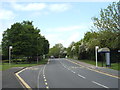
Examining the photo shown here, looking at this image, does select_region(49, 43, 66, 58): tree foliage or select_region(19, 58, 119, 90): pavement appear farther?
select_region(49, 43, 66, 58): tree foliage

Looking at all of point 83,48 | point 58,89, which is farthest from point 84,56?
point 58,89

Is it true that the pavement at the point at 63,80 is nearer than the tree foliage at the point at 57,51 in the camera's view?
Yes

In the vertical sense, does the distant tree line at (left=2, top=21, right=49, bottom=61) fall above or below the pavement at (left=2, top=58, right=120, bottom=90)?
above

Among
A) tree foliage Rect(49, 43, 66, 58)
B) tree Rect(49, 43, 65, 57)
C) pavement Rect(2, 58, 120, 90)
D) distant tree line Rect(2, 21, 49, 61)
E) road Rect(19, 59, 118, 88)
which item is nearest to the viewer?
pavement Rect(2, 58, 120, 90)

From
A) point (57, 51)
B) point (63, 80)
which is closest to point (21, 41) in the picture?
point (63, 80)

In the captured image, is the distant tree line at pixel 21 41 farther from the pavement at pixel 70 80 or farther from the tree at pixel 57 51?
the tree at pixel 57 51

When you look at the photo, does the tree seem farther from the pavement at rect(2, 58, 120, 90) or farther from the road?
the road

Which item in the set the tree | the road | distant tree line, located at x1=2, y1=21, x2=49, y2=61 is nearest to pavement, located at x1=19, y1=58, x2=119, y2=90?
the road

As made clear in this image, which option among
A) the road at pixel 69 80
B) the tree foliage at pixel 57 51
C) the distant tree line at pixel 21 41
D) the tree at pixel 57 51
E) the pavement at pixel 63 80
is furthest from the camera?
the tree at pixel 57 51

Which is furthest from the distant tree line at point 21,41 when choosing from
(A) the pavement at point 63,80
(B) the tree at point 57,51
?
(B) the tree at point 57,51

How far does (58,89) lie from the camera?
39.8 ft

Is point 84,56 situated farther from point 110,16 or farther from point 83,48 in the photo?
point 110,16

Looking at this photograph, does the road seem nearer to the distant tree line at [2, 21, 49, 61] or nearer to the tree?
the distant tree line at [2, 21, 49, 61]

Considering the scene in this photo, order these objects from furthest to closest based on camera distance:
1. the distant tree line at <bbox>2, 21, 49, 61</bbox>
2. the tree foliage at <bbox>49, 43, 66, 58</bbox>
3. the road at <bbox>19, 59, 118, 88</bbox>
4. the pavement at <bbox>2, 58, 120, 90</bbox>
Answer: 1. the tree foliage at <bbox>49, 43, 66, 58</bbox>
2. the distant tree line at <bbox>2, 21, 49, 61</bbox>
3. the road at <bbox>19, 59, 118, 88</bbox>
4. the pavement at <bbox>2, 58, 120, 90</bbox>
